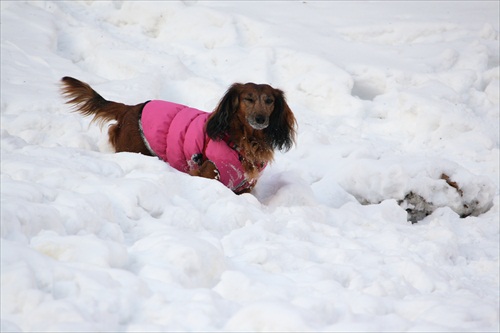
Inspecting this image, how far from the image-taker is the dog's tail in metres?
4.73

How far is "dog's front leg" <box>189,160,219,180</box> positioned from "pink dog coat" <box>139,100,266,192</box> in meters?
0.03

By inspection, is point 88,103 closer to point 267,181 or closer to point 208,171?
point 208,171

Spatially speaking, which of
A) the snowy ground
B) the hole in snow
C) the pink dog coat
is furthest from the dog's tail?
the hole in snow

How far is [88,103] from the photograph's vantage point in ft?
15.6

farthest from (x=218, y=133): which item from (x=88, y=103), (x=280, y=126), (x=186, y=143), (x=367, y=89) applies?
(x=367, y=89)

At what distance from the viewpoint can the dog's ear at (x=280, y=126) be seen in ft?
14.6

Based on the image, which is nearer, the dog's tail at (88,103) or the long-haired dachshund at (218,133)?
the long-haired dachshund at (218,133)

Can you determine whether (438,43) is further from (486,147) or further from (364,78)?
(486,147)

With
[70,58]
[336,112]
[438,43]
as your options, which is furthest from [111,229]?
[438,43]

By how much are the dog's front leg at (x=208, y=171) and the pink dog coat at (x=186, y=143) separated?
28 millimetres

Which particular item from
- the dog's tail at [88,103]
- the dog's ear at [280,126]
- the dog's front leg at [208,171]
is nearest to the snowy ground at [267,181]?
the dog's tail at [88,103]

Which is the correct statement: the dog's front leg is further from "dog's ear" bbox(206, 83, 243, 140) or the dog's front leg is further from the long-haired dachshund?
"dog's ear" bbox(206, 83, 243, 140)

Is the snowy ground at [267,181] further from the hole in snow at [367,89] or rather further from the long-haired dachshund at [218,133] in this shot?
the long-haired dachshund at [218,133]

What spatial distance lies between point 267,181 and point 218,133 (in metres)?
0.71
